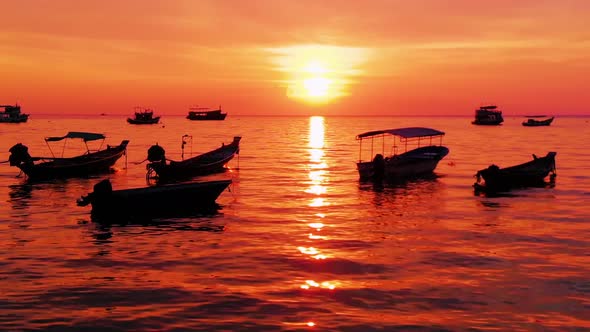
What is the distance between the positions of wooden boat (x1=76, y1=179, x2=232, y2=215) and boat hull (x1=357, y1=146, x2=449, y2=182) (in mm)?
14831

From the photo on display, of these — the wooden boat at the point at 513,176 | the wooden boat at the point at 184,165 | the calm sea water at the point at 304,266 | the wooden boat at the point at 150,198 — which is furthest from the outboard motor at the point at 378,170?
the wooden boat at the point at 150,198

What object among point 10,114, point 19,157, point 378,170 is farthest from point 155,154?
point 10,114

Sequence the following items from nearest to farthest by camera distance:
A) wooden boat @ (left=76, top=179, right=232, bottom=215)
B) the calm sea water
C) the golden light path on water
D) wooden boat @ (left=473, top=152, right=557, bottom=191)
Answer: the calm sea water < the golden light path on water < wooden boat @ (left=76, top=179, right=232, bottom=215) < wooden boat @ (left=473, top=152, right=557, bottom=191)

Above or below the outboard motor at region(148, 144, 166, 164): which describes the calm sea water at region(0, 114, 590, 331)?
below

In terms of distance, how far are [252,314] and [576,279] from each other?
9.24 m

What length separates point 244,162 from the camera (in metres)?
57.1

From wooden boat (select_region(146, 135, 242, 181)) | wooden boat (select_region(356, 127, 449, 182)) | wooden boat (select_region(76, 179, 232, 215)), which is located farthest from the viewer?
wooden boat (select_region(356, 127, 449, 182))

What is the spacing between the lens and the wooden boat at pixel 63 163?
3781cm

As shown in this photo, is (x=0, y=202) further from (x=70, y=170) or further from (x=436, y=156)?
(x=436, y=156)

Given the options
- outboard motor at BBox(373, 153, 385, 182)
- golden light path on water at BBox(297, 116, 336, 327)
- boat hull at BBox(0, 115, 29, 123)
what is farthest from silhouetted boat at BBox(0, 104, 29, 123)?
outboard motor at BBox(373, 153, 385, 182)

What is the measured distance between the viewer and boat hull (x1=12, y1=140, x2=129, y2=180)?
3822cm

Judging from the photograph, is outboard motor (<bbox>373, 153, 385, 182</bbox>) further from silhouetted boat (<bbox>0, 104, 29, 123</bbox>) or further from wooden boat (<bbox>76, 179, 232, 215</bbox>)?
silhouetted boat (<bbox>0, 104, 29, 123</bbox>)

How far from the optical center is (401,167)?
1639 inches

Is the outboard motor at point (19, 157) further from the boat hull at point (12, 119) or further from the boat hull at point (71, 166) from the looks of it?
the boat hull at point (12, 119)
